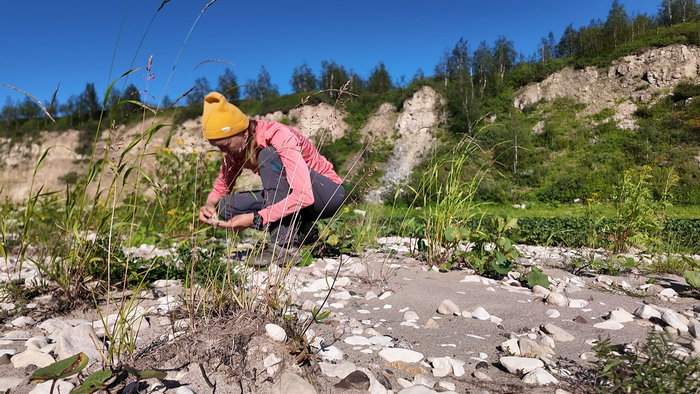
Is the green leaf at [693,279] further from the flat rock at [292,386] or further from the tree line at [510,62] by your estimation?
the tree line at [510,62]

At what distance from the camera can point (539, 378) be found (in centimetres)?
115

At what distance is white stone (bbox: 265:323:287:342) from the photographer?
4.13 ft

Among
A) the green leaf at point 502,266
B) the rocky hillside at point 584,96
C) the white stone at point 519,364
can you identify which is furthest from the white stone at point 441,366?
the rocky hillside at point 584,96

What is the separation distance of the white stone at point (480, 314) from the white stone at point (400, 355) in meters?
0.56

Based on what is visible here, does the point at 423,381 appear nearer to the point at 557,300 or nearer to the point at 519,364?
the point at 519,364

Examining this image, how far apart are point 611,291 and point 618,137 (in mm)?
23028

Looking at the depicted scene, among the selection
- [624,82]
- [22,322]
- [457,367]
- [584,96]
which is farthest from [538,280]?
[624,82]

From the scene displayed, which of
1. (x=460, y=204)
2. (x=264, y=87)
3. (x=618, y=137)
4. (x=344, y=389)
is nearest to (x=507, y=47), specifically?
(x=618, y=137)

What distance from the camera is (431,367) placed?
4.19ft

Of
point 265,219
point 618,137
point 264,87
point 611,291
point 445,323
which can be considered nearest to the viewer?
point 445,323

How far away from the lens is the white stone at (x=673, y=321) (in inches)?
62.1

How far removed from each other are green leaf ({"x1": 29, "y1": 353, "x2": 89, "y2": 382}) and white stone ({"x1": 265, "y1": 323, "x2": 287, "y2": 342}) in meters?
0.51

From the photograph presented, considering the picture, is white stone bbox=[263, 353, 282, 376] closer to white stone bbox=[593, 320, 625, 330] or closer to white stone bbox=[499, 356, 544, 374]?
white stone bbox=[499, 356, 544, 374]

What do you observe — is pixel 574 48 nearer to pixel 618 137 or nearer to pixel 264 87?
pixel 618 137
